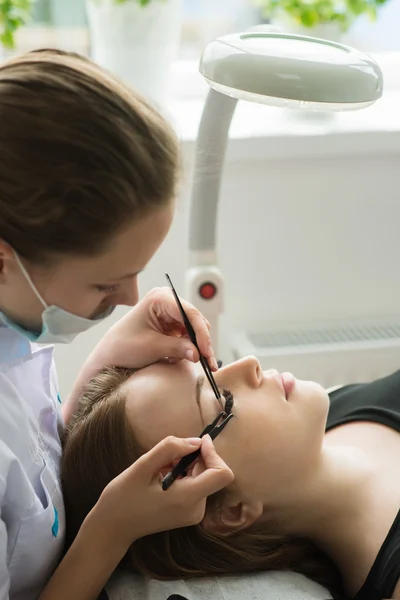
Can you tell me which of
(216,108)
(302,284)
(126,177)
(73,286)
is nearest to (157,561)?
(73,286)

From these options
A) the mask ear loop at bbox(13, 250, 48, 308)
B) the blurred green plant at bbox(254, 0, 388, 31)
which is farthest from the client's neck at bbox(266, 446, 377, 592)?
the blurred green plant at bbox(254, 0, 388, 31)

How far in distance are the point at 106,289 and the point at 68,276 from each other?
2.5 inches

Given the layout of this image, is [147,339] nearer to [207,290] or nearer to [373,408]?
[207,290]

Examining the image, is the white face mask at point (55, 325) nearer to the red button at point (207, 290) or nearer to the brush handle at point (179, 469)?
the brush handle at point (179, 469)

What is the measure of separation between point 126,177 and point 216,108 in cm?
51

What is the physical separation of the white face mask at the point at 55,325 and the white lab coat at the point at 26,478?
2.1 inches

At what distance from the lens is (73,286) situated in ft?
3.24

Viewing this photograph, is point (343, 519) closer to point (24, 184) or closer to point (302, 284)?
point (24, 184)

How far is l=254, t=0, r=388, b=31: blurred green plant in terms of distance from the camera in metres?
1.93

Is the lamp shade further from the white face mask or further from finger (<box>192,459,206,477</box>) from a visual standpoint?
finger (<box>192,459,206,477</box>)

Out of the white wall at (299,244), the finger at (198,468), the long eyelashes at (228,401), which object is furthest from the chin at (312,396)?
the white wall at (299,244)

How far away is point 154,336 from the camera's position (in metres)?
1.28

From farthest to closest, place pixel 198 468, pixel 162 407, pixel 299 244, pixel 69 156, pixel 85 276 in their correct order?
1. pixel 299 244
2. pixel 162 407
3. pixel 198 468
4. pixel 85 276
5. pixel 69 156

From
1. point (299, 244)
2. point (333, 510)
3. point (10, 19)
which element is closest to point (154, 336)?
point (333, 510)
